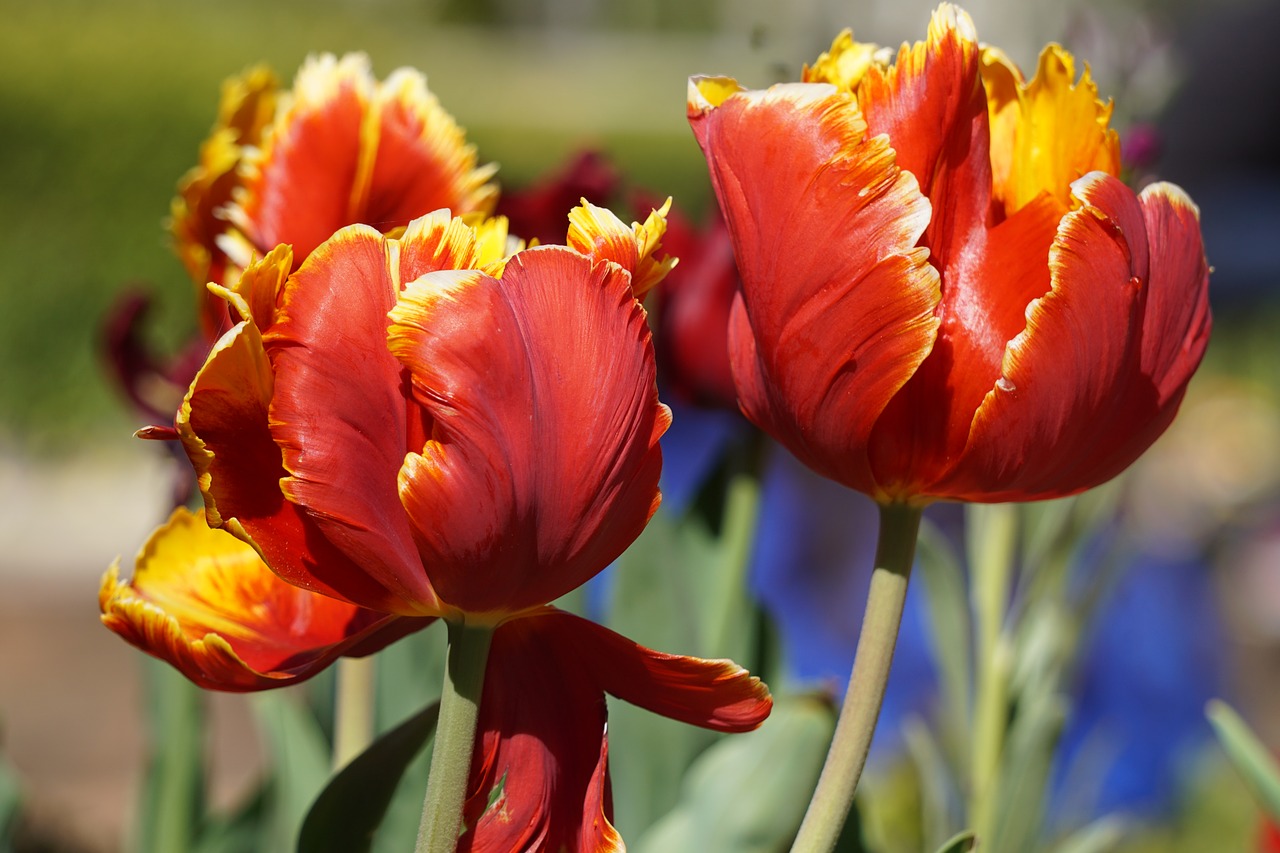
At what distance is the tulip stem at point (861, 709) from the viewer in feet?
1.03

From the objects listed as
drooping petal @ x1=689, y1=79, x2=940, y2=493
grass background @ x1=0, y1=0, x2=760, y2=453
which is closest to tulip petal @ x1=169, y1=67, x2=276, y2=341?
drooping petal @ x1=689, y1=79, x2=940, y2=493

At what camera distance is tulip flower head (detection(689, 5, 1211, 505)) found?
31 centimetres

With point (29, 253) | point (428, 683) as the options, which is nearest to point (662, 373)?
point (428, 683)

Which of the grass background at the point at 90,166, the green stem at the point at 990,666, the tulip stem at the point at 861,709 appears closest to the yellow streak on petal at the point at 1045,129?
the tulip stem at the point at 861,709

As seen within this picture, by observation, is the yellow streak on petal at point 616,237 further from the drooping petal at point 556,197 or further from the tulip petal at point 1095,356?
the drooping petal at point 556,197

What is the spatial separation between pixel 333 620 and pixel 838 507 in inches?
80.0

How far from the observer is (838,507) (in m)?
2.34

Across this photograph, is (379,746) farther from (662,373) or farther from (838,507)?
(838,507)

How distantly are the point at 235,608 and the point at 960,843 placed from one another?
8.1 inches

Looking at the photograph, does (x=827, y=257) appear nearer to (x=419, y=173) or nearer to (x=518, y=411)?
(x=518, y=411)

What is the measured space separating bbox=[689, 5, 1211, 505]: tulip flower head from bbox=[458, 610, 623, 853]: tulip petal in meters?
0.08

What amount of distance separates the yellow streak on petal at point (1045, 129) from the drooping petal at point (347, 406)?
0.56ft

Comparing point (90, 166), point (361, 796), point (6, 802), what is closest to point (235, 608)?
point (361, 796)

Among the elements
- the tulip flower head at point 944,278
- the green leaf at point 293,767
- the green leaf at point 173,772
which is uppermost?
the tulip flower head at point 944,278
